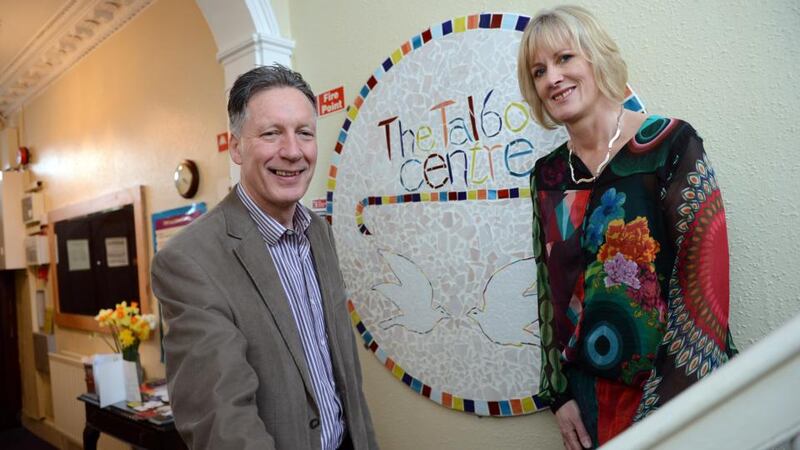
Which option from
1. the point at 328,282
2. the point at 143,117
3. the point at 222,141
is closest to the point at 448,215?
the point at 328,282

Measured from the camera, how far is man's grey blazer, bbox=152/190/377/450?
99cm

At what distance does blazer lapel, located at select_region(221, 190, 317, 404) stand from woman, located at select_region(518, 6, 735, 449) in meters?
0.63

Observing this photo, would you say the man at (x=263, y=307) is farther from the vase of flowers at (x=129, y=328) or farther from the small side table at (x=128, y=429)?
the vase of flowers at (x=129, y=328)

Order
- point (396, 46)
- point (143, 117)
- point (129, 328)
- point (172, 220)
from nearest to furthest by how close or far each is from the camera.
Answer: point (396, 46) < point (129, 328) < point (172, 220) < point (143, 117)

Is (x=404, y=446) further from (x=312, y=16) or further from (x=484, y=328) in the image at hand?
(x=312, y=16)

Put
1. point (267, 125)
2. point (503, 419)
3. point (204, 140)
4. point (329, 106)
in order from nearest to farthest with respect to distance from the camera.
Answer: point (267, 125) < point (503, 419) < point (329, 106) < point (204, 140)

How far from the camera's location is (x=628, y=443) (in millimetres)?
457

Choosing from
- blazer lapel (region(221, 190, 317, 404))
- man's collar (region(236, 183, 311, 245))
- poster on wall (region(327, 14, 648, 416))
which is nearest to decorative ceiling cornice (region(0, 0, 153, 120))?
poster on wall (region(327, 14, 648, 416))

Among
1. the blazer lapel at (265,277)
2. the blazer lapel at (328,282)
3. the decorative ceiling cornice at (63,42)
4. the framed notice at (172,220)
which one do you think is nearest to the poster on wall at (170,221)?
the framed notice at (172,220)

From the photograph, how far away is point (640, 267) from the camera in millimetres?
1123

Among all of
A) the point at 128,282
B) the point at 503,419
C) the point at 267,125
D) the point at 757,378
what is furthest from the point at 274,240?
the point at 128,282

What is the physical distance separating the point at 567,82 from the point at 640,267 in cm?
42

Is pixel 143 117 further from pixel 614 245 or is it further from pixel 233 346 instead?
pixel 614 245

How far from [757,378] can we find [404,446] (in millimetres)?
1700
